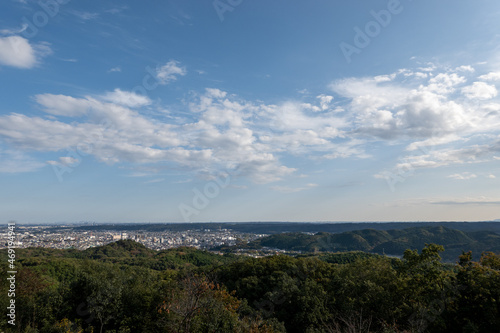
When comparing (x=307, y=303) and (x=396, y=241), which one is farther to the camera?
(x=396, y=241)
